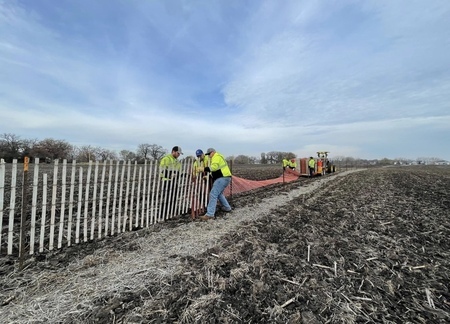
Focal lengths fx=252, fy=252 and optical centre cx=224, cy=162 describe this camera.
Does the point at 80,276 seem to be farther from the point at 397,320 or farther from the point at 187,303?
the point at 397,320

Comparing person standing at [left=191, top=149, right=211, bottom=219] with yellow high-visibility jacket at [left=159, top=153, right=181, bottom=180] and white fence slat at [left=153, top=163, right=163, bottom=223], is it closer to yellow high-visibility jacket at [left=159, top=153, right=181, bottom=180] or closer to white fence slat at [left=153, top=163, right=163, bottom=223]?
yellow high-visibility jacket at [left=159, top=153, right=181, bottom=180]

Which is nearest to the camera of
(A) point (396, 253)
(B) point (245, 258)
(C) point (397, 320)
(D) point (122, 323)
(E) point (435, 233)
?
(D) point (122, 323)

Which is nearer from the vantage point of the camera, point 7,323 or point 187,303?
point 7,323

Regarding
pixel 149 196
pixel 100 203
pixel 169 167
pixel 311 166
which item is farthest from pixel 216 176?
pixel 311 166

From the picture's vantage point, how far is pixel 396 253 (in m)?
4.42

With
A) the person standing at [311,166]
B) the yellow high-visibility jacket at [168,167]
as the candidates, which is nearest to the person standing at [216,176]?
the yellow high-visibility jacket at [168,167]

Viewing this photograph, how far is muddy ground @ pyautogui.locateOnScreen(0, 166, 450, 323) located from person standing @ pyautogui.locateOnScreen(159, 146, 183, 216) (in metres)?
0.86

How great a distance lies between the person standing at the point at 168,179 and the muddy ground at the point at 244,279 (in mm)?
858

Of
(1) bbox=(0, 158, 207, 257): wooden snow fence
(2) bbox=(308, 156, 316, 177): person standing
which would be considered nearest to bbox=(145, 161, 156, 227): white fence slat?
(1) bbox=(0, 158, 207, 257): wooden snow fence

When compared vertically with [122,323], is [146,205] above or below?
above

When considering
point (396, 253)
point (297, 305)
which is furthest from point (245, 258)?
point (396, 253)

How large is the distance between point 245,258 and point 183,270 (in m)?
1.01

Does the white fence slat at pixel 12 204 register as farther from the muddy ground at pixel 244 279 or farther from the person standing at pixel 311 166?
the person standing at pixel 311 166

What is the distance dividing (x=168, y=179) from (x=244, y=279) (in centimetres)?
Result: 370
